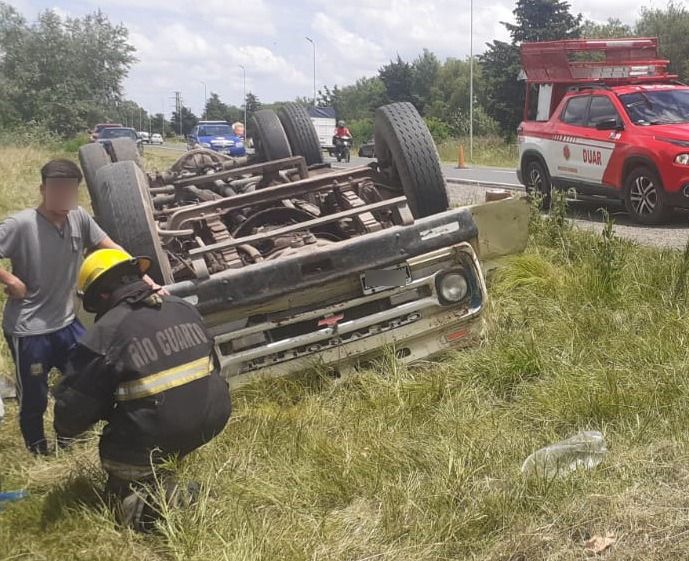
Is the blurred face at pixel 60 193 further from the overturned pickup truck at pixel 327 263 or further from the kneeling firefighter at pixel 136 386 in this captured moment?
the kneeling firefighter at pixel 136 386

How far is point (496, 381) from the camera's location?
12.6ft

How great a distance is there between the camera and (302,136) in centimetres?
717

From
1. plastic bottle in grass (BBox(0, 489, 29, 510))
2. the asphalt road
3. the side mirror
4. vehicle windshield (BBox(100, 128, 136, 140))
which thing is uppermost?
the side mirror

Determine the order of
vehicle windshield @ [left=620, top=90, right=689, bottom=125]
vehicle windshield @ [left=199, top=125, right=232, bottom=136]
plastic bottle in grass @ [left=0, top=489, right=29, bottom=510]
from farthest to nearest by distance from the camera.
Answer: vehicle windshield @ [left=199, top=125, right=232, bottom=136] → vehicle windshield @ [left=620, top=90, right=689, bottom=125] → plastic bottle in grass @ [left=0, top=489, right=29, bottom=510]

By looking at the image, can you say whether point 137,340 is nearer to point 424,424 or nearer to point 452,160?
point 424,424

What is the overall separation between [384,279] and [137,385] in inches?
63.6

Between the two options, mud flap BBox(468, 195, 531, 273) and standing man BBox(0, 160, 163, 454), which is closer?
standing man BBox(0, 160, 163, 454)

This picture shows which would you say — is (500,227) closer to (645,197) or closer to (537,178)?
(645,197)

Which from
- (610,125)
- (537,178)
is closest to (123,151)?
(610,125)

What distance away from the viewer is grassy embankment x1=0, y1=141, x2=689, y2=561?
96.5 inches

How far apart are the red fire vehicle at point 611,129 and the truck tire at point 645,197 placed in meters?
0.01

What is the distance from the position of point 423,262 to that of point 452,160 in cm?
2441

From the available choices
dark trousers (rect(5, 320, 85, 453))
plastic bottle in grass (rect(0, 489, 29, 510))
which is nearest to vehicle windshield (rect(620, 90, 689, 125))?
dark trousers (rect(5, 320, 85, 453))

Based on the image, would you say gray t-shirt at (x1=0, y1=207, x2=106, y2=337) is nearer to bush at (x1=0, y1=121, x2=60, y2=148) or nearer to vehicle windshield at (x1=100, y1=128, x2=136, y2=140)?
vehicle windshield at (x1=100, y1=128, x2=136, y2=140)
